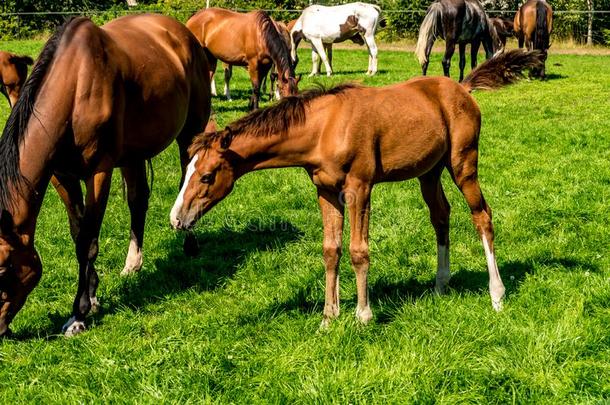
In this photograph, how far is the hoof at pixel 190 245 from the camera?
17.7 ft

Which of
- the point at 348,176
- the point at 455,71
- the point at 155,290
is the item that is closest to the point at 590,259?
the point at 348,176

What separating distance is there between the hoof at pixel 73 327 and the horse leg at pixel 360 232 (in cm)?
181

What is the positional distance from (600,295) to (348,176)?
1.79m

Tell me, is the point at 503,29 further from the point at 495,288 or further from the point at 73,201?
the point at 73,201

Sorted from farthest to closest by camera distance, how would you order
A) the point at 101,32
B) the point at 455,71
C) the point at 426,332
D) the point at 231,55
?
the point at 455,71 → the point at 231,55 → the point at 101,32 → the point at 426,332

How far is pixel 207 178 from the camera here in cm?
353

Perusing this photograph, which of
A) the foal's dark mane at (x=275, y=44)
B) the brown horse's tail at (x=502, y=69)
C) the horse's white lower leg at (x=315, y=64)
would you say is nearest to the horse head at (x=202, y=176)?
the brown horse's tail at (x=502, y=69)

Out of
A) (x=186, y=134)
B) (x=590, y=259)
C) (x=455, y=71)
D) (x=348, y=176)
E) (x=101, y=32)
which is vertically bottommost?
(x=455, y=71)

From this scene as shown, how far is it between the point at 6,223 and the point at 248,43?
855 cm

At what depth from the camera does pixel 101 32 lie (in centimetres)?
Answer: 454

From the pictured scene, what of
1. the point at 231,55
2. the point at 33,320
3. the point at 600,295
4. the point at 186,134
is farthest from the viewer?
the point at 231,55

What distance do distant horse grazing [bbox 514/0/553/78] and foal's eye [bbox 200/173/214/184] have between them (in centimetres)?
1315

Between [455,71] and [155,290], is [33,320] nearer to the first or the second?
[155,290]

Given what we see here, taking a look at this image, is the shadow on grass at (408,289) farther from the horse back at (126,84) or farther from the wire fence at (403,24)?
the wire fence at (403,24)
